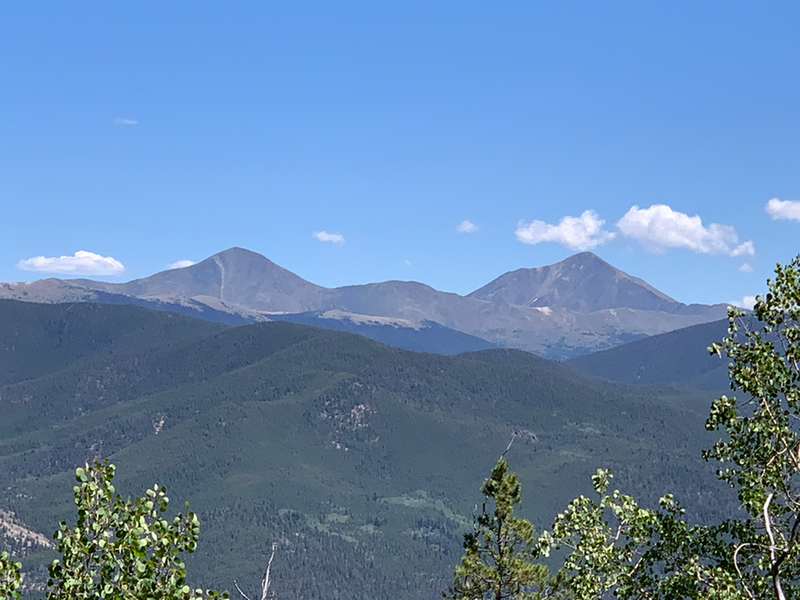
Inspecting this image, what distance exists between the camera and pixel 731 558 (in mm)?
27578

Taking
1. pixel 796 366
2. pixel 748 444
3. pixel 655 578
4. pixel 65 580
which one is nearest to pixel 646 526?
pixel 655 578

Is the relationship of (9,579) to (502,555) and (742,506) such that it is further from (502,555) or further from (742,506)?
(502,555)

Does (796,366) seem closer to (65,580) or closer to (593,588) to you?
(593,588)

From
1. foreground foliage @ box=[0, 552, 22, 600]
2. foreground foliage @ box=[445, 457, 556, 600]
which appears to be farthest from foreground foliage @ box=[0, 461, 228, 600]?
foreground foliage @ box=[445, 457, 556, 600]

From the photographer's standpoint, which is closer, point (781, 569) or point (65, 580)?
point (65, 580)

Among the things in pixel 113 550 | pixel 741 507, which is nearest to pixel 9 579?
pixel 113 550

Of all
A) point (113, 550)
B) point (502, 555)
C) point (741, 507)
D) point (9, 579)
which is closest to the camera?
point (9, 579)

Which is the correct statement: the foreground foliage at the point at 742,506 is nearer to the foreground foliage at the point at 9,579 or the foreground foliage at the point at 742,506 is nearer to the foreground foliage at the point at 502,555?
the foreground foliage at the point at 9,579

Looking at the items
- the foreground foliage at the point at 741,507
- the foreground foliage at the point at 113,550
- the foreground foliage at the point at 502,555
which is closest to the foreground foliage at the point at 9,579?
the foreground foliage at the point at 113,550

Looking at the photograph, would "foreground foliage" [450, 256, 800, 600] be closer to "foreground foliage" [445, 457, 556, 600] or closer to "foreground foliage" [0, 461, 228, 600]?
"foreground foliage" [0, 461, 228, 600]

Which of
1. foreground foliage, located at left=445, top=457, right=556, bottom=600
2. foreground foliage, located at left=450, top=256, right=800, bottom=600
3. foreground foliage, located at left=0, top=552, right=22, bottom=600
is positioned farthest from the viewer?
foreground foliage, located at left=445, top=457, right=556, bottom=600

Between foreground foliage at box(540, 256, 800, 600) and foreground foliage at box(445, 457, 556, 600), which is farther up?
foreground foliage at box(540, 256, 800, 600)

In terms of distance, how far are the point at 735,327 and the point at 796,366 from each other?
229 cm

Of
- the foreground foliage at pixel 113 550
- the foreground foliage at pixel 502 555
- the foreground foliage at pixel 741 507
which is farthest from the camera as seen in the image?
the foreground foliage at pixel 502 555
